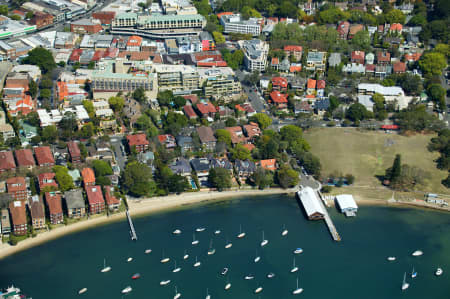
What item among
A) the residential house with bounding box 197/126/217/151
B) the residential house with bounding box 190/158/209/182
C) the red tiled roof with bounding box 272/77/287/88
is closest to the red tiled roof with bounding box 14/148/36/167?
the residential house with bounding box 190/158/209/182

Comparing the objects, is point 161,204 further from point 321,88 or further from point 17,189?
point 321,88

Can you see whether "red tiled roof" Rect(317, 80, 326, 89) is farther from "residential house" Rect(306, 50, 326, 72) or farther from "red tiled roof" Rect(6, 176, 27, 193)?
"red tiled roof" Rect(6, 176, 27, 193)

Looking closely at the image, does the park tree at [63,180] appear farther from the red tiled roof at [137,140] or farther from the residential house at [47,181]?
the red tiled roof at [137,140]

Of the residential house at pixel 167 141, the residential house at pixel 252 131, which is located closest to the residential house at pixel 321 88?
the residential house at pixel 252 131

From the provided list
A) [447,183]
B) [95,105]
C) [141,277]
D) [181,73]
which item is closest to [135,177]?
[141,277]

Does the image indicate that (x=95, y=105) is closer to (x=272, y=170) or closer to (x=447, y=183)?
(x=272, y=170)
